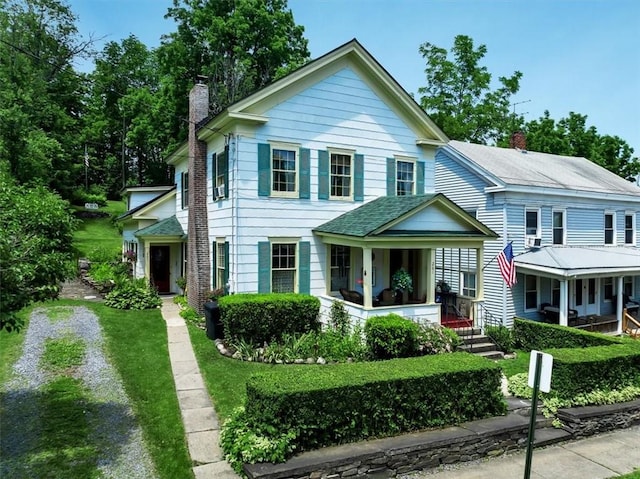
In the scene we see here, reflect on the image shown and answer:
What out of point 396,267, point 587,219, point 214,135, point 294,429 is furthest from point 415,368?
point 587,219

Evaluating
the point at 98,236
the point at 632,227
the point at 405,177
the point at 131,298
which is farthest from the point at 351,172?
the point at 98,236

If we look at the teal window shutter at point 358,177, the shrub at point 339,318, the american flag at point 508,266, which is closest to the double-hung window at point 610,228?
the american flag at point 508,266

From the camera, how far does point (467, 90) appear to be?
40.6 meters

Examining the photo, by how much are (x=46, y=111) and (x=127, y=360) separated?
30.7m

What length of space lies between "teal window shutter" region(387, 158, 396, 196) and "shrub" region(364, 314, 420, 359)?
5.60 metres

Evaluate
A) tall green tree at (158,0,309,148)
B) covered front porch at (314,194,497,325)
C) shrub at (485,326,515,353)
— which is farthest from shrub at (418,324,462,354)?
tall green tree at (158,0,309,148)

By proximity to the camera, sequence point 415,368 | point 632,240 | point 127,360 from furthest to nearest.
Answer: point 632,240 < point 127,360 < point 415,368

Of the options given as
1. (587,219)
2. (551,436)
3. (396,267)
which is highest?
(587,219)

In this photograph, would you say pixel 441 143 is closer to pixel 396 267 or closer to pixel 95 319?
pixel 396 267

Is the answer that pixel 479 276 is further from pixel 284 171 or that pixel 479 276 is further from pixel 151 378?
pixel 151 378

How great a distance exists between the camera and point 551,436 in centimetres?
857

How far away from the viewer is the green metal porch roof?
1870 centimetres

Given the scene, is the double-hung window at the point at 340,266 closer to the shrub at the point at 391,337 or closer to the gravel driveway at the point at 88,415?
the shrub at the point at 391,337

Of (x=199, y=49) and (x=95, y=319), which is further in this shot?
(x=199, y=49)
